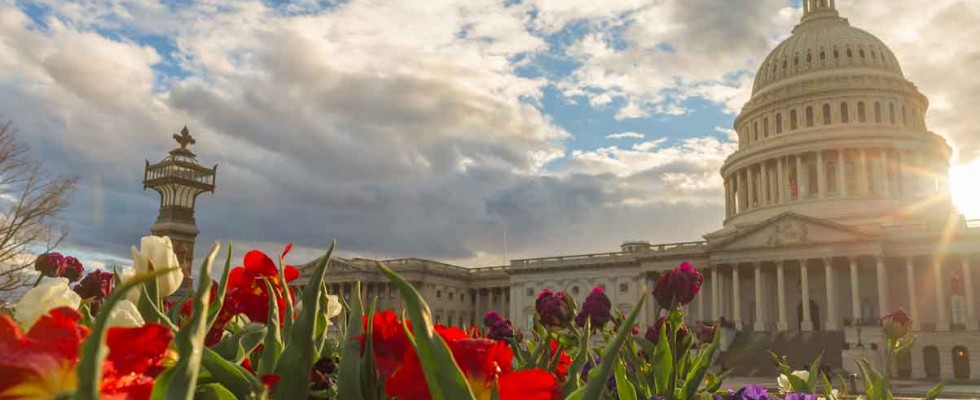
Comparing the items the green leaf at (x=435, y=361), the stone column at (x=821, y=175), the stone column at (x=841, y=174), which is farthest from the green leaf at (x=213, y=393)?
the stone column at (x=821, y=175)

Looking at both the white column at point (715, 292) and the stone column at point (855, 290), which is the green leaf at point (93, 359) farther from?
the white column at point (715, 292)

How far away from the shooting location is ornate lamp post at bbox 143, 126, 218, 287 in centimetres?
4297

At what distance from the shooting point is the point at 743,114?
3403 inches

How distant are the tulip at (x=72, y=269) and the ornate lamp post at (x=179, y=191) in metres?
39.4

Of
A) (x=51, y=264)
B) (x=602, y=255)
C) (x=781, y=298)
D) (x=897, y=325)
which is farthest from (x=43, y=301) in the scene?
(x=602, y=255)

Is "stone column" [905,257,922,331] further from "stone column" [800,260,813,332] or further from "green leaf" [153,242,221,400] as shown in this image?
"green leaf" [153,242,221,400]

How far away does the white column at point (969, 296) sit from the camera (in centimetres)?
5897

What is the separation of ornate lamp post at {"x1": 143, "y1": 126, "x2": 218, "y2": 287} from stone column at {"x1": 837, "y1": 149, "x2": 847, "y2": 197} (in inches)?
2310

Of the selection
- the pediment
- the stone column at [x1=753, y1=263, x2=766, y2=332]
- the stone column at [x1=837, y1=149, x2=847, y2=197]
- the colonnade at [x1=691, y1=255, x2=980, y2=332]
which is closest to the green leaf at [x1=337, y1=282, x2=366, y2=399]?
the colonnade at [x1=691, y1=255, x2=980, y2=332]

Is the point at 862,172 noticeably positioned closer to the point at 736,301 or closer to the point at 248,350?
the point at 736,301

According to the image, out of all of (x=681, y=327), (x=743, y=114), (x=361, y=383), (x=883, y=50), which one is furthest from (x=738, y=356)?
(x=361, y=383)

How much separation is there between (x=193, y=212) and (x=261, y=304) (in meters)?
45.2

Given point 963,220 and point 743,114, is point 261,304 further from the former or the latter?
point 743,114

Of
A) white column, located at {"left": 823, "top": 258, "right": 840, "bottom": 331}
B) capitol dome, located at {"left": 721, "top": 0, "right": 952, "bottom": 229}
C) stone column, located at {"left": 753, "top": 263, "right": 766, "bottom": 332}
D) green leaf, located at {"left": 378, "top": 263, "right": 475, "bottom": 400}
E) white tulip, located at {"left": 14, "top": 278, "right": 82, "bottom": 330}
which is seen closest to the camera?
green leaf, located at {"left": 378, "top": 263, "right": 475, "bottom": 400}
